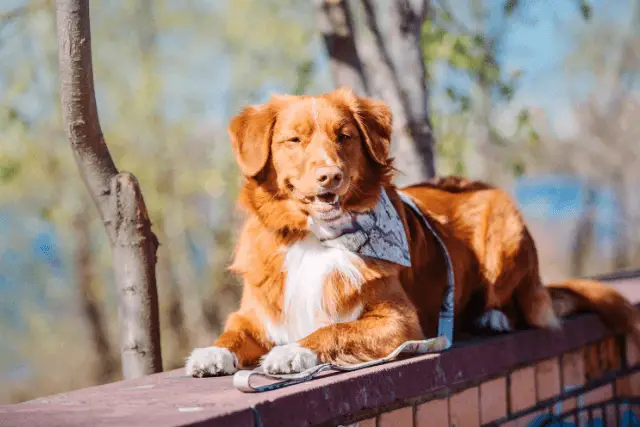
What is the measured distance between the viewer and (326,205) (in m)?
3.11

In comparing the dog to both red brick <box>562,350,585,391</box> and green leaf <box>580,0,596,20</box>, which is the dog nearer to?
red brick <box>562,350,585,391</box>

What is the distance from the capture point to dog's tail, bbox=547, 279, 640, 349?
4473 mm

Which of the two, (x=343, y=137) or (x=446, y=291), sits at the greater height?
(x=343, y=137)

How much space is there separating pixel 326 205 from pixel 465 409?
1.06 meters

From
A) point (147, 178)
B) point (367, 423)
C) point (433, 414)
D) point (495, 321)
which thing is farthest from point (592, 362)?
point (147, 178)

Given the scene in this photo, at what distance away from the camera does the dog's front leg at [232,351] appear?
2.90 metres

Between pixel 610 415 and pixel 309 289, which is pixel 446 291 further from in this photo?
pixel 610 415

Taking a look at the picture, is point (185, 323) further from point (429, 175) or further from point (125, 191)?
point (125, 191)

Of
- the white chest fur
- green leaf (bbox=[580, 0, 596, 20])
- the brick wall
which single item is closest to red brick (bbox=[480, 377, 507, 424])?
the brick wall

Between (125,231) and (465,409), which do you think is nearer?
(465,409)

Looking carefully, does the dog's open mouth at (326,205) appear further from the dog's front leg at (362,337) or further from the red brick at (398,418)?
the red brick at (398,418)

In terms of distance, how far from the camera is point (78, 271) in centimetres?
1608

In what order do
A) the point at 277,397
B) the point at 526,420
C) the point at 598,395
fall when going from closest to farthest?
the point at 277,397 < the point at 526,420 < the point at 598,395

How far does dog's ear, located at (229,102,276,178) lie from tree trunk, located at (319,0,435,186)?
2126 millimetres
